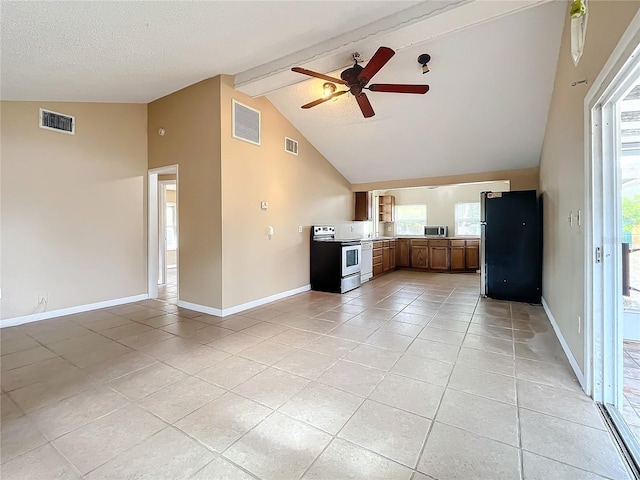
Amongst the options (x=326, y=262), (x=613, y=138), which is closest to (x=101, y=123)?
(x=326, y=262)

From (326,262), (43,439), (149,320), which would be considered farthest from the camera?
(326,262)

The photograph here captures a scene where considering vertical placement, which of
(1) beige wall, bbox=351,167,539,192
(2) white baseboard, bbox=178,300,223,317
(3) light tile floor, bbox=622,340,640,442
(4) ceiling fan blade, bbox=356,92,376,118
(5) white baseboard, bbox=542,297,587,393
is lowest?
(3) light tile floor, bbox=622,340,640,442

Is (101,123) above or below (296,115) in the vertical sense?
below

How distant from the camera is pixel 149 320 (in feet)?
11.8

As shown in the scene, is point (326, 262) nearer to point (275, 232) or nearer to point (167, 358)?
point (275, 232)

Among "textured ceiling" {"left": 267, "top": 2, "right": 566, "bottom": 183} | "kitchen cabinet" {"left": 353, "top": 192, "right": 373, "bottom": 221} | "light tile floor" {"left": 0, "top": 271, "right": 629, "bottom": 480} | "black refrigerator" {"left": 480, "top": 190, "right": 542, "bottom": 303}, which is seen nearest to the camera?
"light tile floor" {"left": 0, "top": 271, "right": 629, "bottom": 480}

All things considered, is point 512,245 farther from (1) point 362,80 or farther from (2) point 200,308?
(2) point 200,308

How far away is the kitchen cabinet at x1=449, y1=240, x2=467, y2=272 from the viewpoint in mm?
7359

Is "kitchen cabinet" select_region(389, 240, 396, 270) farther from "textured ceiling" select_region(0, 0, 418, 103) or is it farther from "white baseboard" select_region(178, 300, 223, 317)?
"textured ceiling" select_region(0, 0, 418, 103)

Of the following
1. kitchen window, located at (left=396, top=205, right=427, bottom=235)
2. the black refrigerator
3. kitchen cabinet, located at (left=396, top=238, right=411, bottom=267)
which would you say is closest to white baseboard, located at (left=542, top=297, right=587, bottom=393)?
the black refrigerator

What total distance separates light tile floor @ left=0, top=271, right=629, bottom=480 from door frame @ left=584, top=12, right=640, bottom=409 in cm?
23

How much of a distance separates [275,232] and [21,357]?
9.88 ft

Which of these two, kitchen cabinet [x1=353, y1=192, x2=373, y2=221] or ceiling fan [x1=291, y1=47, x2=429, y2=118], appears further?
kitchen cabinet [x1=353, y1=192, x2=373, y2=221]

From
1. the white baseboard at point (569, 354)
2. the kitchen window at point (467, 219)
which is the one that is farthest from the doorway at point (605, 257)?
the kitchen window at point (467, 219)
